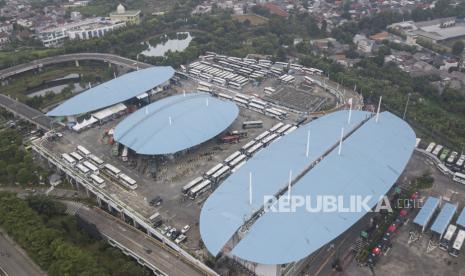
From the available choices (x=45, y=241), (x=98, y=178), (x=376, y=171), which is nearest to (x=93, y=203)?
(x=98, y=178)

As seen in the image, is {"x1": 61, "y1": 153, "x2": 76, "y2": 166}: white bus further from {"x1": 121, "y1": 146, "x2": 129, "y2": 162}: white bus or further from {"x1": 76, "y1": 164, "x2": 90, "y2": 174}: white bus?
{"x1": 121, "y1": 146, "x2": 129, "y2": 162}: white bus

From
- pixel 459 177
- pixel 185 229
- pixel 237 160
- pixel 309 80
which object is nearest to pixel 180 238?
pixel 185 229

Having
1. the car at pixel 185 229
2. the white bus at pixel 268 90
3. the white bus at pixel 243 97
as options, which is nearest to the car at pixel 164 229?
the car at pixel 185 229

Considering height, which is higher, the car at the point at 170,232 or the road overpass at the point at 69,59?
the road overpass at the point at 69,59

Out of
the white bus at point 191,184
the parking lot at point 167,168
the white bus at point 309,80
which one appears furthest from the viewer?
the white bus at point 309,80

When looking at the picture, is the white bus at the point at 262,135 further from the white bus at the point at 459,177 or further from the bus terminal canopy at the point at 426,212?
the white bus at the point at 459,177

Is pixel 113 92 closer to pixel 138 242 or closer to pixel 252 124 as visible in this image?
pixel 252 124
